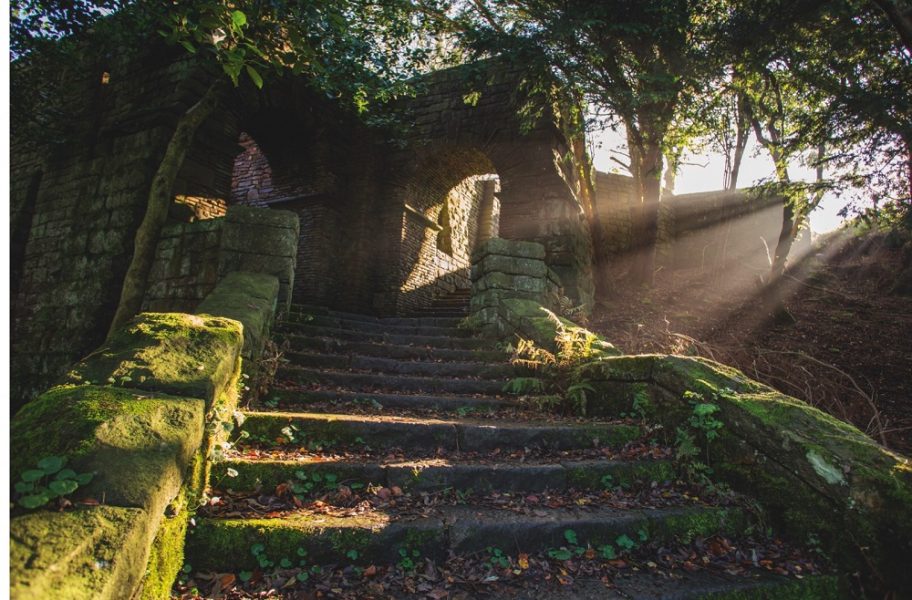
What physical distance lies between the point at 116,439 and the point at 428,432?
1.79 m

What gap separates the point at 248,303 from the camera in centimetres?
385

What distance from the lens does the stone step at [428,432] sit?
2.94 meters

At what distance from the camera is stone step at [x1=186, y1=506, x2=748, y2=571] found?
197 centimetres

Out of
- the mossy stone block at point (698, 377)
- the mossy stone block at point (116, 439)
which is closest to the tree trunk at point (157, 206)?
the mossy stone block at point (116, 439)

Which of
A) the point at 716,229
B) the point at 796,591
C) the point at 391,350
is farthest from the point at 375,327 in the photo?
the point at 716,229

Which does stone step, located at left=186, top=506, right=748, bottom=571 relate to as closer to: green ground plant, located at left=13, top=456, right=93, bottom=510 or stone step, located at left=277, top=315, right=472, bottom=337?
green ground plant, located at left=13, top=456, right=93, bottom=510

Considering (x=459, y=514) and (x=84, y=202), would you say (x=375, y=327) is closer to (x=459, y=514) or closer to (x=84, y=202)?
(x=459, y=514)

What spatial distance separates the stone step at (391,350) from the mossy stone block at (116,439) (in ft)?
9.98

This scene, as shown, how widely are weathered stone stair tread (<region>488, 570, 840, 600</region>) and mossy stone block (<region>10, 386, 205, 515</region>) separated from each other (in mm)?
1379

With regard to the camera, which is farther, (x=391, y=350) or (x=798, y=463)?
(x=391, y=350)

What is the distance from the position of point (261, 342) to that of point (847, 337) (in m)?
8.45

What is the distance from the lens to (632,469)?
2.79 meters

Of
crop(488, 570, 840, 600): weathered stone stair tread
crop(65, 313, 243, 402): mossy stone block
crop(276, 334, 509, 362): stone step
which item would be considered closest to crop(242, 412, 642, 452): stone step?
crop(65, 313, 243, 402): mossy stone block

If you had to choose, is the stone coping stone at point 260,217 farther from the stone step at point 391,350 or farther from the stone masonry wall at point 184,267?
the stone step at point 391,350
